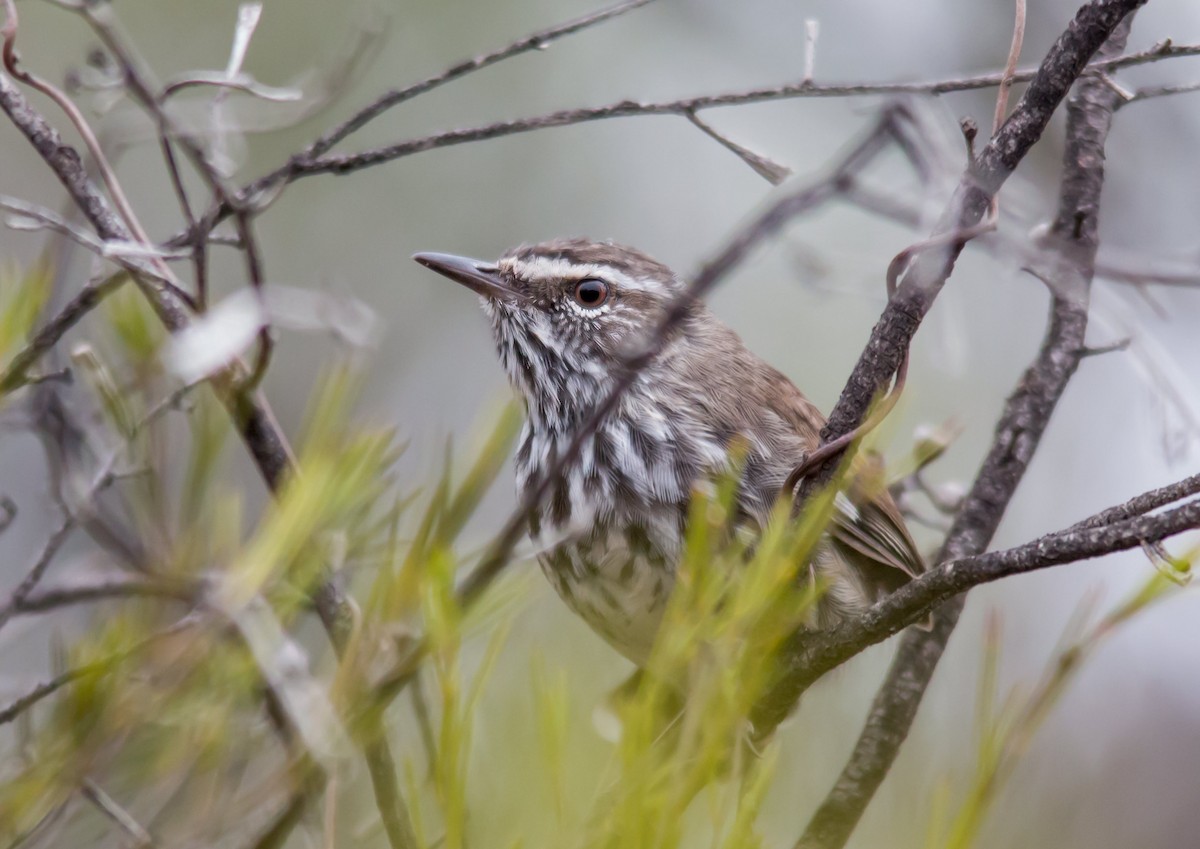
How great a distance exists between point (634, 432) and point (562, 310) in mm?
641

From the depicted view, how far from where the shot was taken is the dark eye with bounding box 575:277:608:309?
3654mm

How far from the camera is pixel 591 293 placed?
3666mm

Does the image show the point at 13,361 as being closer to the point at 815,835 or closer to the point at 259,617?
the point at 259,617

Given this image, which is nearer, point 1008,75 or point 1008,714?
point 1008,714

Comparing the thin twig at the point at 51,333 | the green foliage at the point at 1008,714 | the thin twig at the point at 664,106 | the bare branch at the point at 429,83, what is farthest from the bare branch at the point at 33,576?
the green foliage at the point at 1008,714

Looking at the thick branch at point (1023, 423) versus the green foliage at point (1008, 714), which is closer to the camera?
the green foliage at point (1008, 714)

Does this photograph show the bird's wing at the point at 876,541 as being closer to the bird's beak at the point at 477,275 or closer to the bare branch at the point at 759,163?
the bird's beak at the point at 477,275

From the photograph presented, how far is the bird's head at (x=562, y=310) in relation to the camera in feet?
11.7

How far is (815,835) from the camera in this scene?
1.97 meters

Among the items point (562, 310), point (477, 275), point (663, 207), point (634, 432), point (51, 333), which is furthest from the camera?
point (663, 207)

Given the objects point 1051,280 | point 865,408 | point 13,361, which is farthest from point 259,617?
point 1051,280

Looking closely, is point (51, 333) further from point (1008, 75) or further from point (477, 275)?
point (477, 275)

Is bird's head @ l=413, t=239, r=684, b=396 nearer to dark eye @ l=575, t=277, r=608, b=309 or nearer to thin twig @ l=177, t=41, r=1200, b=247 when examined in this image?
dark eye @ l=575, t=277, r=608, b=309

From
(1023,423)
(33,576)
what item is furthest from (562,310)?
(33,576)
